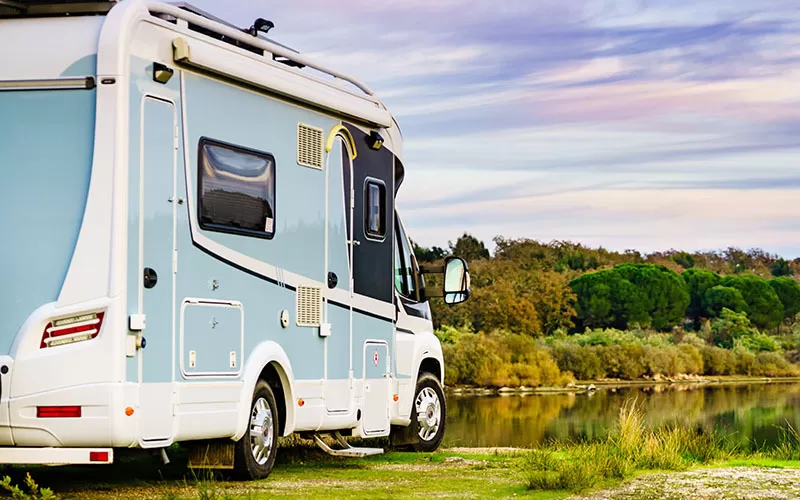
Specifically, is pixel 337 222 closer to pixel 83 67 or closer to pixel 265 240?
pixel 265 240

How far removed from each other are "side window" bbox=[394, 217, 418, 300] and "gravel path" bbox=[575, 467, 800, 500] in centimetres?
331

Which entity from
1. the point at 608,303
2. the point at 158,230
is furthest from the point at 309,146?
the point at 608,303

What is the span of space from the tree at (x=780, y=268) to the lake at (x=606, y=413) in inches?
1588

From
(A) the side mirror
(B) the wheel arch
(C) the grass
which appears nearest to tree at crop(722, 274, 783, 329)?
(C) the grass

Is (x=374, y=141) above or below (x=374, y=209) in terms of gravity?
above

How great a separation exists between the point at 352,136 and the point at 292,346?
2098 mm

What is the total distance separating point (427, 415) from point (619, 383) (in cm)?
2667

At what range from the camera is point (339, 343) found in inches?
411

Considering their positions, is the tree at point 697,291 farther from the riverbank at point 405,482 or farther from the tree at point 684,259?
the riverbank at point 405,482

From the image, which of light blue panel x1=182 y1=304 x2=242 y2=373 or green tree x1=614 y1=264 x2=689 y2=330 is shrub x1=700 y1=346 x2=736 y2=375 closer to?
green tree x1=614 y1=264 x2=689 y2=330

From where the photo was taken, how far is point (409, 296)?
40.5 feet

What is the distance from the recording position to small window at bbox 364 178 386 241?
36.4 feet

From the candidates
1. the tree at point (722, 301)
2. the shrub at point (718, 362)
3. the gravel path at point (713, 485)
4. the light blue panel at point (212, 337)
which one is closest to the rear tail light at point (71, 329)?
the light blue panel at point (212, 337)

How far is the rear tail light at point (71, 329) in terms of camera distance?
7.71 m
